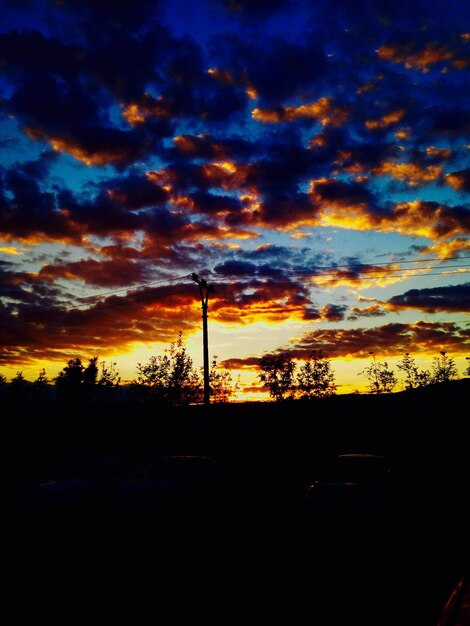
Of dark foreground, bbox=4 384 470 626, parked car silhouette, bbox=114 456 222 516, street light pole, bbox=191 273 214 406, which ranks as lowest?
dark foreground, bbox=4 384 470 626

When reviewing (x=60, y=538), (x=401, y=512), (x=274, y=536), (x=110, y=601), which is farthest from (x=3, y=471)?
(x=401, y=512)

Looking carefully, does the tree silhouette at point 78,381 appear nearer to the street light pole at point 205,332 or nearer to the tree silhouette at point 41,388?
the tree silhouette at point 41,388

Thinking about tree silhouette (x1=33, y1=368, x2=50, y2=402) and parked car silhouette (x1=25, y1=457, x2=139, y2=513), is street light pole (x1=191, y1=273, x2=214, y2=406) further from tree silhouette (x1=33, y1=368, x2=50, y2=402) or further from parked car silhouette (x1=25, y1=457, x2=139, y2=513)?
tree silhouette (x1=33, y1=368, x2=50, y2=402)

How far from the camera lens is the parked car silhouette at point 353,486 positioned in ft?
28.3

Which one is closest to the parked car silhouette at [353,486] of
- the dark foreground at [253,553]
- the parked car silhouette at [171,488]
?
the dark foreground at [253,553]

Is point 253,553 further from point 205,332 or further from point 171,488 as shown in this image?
point 205,332

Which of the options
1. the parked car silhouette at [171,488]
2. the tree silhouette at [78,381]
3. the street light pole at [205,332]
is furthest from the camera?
the tree silhouette at [78,381]

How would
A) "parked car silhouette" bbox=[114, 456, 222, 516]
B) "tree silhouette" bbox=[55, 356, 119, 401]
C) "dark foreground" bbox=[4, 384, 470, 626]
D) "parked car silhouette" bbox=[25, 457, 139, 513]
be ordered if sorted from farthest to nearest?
"tree silhouette" bbox=[55, 356, 119, 401] → "parked car silhouette" bbox=[114, 456, 222, 516] → "parked car silhouette" bbox=[25, 457, 139, 513] → "dark foreground" bbox=[4, 384, 470, 626]

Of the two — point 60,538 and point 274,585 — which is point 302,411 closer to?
point 60,538

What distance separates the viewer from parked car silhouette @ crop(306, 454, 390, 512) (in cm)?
862

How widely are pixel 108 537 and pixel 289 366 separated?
218ft

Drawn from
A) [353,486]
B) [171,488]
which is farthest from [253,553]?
[171,488]

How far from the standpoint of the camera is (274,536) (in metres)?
9.48

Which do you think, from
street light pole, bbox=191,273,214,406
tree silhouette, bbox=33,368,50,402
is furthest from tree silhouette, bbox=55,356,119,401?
street light pole, bbox=191,273,214,406
